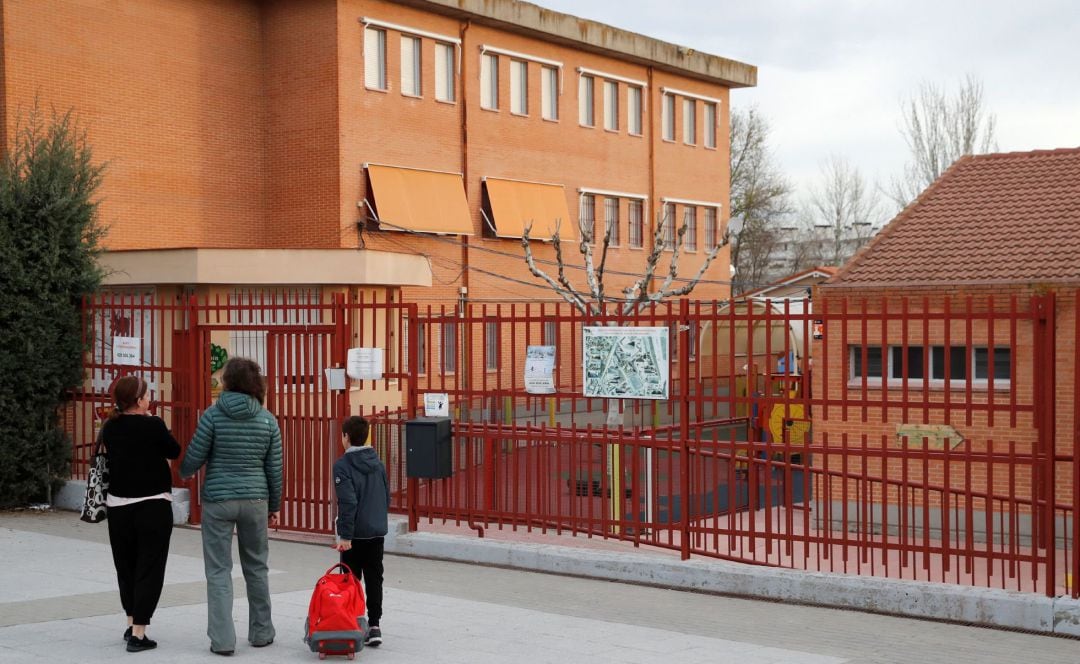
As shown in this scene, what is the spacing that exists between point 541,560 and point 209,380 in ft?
14.4

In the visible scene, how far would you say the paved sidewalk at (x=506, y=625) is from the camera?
346 inches

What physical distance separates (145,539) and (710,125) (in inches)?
1516

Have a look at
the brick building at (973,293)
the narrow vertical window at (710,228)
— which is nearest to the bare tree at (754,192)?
the narrow vertical window at (710,228)

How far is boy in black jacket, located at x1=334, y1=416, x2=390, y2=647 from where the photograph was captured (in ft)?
29.3

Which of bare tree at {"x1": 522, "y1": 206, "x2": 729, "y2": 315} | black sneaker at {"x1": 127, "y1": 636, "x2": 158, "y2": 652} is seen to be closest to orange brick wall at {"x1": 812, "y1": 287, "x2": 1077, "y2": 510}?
bare tree at {"x1": 522, "y1": 206, "x2": 729, "y2": 315}

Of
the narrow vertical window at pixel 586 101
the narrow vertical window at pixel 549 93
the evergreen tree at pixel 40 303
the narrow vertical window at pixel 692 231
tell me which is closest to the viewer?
the evergreen tree at pixel 40 303

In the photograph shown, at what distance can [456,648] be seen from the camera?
894 centimetres

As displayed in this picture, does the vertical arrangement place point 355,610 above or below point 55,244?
below

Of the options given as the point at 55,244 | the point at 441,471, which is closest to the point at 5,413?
the point at 55,244

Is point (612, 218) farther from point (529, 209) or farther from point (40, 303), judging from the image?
point (40, 303)

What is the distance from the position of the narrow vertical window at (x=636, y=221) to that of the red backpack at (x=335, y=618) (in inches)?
1327

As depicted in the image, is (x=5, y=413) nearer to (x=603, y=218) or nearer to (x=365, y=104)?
(x=365, y=104)

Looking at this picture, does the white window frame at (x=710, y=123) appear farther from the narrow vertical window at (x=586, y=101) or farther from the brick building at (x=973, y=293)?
the brick building at (x=973, y=293)

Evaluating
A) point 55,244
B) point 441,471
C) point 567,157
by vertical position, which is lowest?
point 441,471
